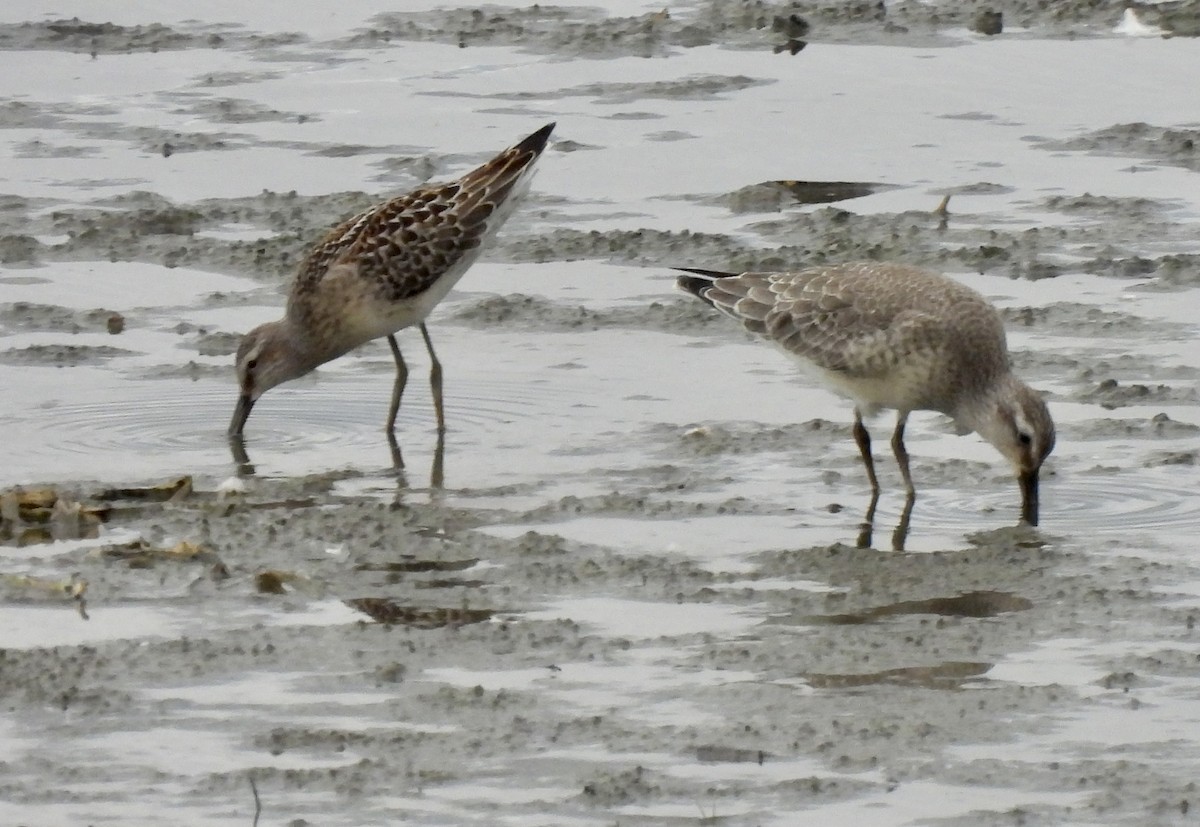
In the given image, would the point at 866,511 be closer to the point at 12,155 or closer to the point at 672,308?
the point at 672,308

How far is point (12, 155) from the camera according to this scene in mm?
16125

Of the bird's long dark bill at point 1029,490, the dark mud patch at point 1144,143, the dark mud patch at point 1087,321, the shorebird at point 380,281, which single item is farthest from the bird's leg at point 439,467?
the dark mud patch at point 1144,143

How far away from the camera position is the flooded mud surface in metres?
7.49

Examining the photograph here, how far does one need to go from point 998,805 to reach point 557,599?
2.32 meters

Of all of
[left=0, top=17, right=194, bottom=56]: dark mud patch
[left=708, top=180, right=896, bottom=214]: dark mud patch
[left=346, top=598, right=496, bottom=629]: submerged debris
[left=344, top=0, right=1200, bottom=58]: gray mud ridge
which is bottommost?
[left=346, top=598, right=496, bottom=629]: submerged debris

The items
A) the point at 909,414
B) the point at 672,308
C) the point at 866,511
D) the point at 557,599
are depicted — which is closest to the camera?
the point at 557,599

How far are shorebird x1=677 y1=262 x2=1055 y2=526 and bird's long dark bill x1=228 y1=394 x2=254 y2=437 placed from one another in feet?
7.60

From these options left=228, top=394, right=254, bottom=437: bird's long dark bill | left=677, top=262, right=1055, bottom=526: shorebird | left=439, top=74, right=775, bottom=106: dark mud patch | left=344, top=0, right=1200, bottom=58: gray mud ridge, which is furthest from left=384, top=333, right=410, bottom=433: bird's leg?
left=344, top=0, right=1200, bottom=58: gray mud ridge

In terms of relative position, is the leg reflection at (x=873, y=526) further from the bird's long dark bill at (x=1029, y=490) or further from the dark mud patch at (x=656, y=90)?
the dark mud patch at (x=656, y=90)

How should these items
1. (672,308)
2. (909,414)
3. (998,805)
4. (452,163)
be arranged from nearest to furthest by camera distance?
(998,805) → (909,414) → (672,308) → (452,163)

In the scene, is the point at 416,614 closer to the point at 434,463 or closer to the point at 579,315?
the point at 434,463

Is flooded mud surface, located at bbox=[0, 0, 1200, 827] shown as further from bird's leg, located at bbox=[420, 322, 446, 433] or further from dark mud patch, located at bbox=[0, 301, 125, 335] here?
bird's leg, located at bbox=[420, 322, 446, 433]

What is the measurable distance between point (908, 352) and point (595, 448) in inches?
56.5

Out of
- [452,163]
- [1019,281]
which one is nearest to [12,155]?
[452,163]
